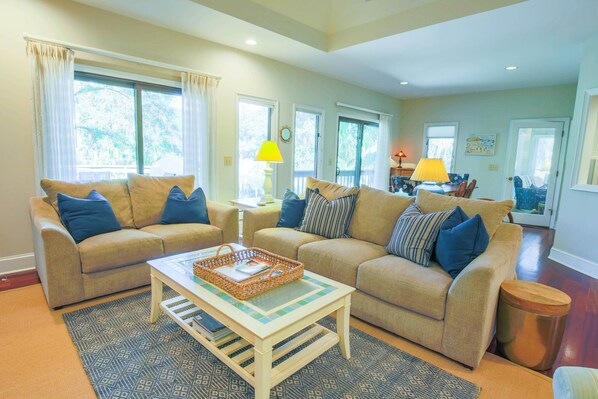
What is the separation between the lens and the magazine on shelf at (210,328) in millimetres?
1701

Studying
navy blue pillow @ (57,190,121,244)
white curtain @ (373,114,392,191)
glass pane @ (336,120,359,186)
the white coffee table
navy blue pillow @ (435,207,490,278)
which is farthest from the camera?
white curtain @ (373,114,392,191)

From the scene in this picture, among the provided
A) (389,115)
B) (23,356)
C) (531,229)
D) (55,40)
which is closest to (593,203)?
(531,229)

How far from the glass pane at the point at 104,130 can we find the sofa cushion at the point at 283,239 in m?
1.87

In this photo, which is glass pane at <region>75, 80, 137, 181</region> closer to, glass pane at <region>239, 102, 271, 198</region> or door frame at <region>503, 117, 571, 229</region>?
glass pane at <region>239, 102, 271, 198</region>

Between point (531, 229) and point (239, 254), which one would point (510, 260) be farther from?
point (531, 229)

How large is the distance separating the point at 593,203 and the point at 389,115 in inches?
161

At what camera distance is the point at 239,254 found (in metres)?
2.18

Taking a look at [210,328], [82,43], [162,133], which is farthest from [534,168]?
[82,43]

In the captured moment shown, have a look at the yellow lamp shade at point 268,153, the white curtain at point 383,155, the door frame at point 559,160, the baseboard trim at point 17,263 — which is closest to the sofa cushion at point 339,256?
the yellow lamp shade at point 268,153

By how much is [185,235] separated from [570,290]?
3812mm

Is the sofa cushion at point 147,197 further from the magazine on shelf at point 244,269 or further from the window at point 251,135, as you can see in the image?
the magazine on shelf at point 244,269

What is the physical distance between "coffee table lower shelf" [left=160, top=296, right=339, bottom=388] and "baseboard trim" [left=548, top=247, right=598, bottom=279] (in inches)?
141

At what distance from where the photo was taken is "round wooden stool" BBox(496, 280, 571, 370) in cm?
182

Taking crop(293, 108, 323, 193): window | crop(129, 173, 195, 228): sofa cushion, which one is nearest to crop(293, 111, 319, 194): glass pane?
crop(293, 108, 323, 193): window
